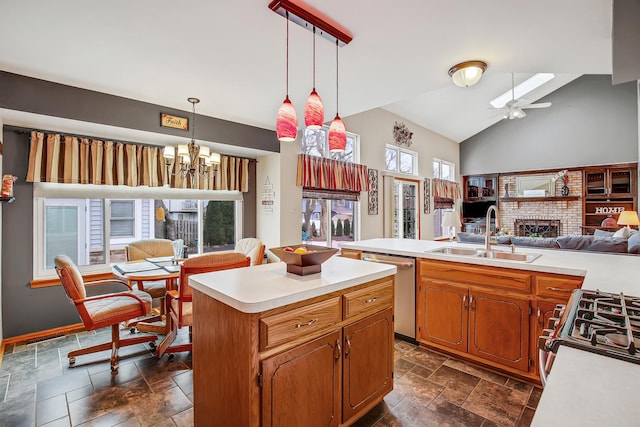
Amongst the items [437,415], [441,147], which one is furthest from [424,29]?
[441,147]

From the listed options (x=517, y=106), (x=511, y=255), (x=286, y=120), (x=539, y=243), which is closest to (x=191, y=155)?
(x=286, y=120)

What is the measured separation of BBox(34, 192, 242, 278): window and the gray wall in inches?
305

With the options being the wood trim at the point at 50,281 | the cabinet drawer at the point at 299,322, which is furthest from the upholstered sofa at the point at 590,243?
the wood trim at the point at 50,281

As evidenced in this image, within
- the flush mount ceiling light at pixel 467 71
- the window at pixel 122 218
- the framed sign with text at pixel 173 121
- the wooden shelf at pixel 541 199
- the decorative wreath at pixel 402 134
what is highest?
the decorative wreath at pixel 402 134

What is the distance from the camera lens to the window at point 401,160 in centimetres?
652

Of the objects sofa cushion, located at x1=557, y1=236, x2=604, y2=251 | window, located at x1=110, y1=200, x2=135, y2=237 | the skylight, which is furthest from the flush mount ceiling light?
the skylight

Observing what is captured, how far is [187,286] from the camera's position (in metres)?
2.40

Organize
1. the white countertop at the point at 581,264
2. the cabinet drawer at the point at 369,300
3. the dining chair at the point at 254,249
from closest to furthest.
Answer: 1. the white countertop at the point at 581,264
2. the cabinet drawer at the point at 369,300
3. the dining chair at the point at 254,249

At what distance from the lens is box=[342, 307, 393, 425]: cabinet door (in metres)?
1.69

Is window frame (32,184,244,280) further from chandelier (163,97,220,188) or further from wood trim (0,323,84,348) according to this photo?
chandelier (163,97,220,188)

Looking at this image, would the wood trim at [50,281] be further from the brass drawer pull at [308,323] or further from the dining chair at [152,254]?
the brass drawer pull at [308,323]

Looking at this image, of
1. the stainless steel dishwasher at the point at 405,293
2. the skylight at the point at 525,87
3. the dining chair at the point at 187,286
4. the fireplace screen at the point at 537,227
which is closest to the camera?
the dining chair at the point at 187,286

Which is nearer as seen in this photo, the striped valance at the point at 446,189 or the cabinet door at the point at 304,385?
the cabinet door at the point at 304,385

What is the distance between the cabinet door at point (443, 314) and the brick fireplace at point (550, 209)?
6314 millimetres
